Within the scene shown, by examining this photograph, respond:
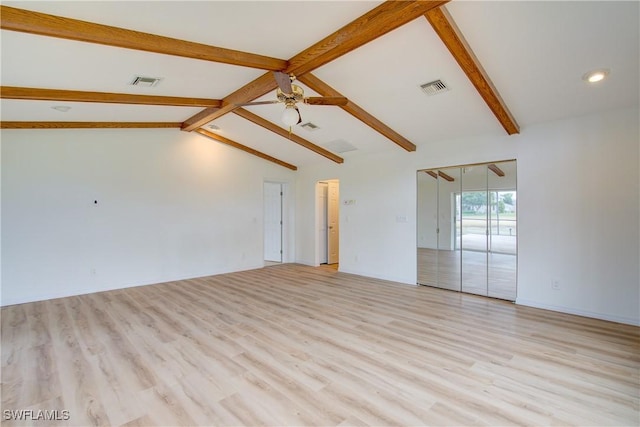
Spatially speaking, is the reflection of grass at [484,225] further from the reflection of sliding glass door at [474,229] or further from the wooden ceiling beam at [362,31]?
the wooden ceiling beam at [362,31]

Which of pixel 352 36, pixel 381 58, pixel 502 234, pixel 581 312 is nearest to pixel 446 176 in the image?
pixel 502 234

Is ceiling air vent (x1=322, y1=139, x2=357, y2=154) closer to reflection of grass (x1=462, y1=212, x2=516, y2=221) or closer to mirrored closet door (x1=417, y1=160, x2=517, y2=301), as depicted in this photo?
mirrored closet door (x1=417, y1=160, x2=517, y2=301)

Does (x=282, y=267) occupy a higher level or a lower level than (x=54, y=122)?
lower

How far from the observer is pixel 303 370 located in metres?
2.63

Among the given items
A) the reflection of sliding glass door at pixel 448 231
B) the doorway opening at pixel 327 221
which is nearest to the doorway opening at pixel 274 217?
the doorway opening at pixel 327 221

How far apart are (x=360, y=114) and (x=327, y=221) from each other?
3.86m

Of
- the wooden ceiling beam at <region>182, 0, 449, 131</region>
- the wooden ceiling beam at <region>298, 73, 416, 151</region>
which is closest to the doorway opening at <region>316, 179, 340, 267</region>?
the wooden ceiling beam at <region>298, 73, 416, 151</region>

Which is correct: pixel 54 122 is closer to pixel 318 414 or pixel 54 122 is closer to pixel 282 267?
pixel 282 267

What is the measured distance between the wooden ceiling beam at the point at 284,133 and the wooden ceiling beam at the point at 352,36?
2.75ft

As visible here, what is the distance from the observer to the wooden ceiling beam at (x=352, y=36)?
8.04 feet

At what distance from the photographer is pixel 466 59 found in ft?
9.80

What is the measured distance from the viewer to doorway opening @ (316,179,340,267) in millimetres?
7711

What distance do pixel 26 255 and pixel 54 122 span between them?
2099 millimetres

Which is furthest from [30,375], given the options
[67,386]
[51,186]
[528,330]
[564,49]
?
[564,49]
